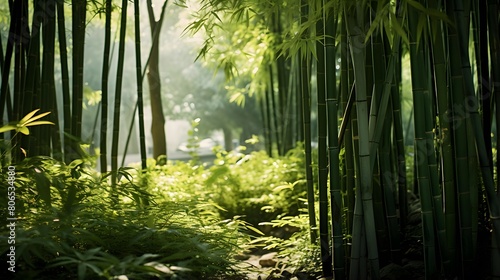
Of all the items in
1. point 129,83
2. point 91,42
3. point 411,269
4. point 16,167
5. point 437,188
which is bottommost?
point 411,269

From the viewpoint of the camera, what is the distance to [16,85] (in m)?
2.24

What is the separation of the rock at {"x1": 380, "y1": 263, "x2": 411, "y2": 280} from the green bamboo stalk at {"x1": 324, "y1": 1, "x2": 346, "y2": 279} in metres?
0.15

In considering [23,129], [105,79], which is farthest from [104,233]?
[105,79]

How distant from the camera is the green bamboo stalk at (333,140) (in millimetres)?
1856

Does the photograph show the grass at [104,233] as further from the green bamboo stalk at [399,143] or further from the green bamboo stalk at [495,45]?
the green bamboo stalk at [495,45]

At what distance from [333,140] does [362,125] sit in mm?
168

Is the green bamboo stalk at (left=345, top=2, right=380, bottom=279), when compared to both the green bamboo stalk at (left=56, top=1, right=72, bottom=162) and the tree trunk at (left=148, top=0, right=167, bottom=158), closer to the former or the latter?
the green bamboo stalk at (left=56, top=1, right=72, bottom=162)

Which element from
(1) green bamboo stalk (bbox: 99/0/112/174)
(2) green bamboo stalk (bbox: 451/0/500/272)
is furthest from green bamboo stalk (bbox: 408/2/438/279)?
(1) green bamboo stalk (bbox: 99/0/112/174)

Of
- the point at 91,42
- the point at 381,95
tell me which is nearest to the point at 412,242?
the point at 381,95

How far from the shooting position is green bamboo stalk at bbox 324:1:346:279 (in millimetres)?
1856

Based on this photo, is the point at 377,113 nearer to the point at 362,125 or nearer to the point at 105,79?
the point at 362,125

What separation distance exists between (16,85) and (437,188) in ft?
5.72

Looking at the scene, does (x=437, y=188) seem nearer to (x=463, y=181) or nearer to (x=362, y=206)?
(x=463, y=181)

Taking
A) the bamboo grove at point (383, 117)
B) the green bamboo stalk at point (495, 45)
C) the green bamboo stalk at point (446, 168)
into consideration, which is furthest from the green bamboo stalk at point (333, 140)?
the green bamboo stalk at point (495, 45)
